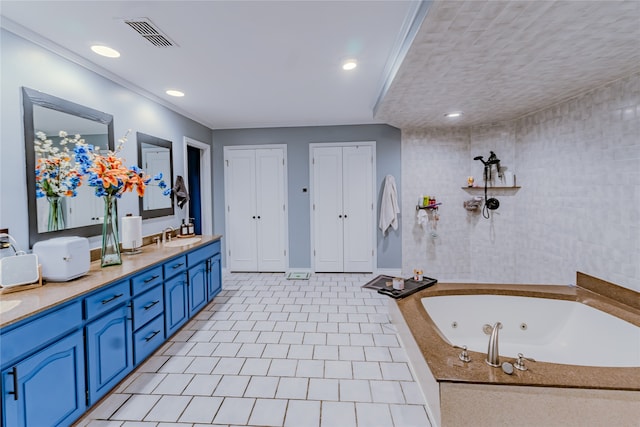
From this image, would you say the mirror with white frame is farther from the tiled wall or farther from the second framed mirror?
the tiled wall

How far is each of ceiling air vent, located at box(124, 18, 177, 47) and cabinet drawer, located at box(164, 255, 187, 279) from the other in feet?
5.78

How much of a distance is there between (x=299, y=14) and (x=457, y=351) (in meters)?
2.30

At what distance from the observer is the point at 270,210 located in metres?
4.96

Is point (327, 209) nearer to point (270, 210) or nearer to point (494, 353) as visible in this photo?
point (270, 210)

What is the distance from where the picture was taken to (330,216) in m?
4.87

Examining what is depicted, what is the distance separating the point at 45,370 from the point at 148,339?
862mm

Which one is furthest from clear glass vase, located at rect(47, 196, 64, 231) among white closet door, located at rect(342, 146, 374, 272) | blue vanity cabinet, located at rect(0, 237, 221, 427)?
white closet door, located at rect(342, 146, 374, 272)

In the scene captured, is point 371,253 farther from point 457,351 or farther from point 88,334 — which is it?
point 88,334

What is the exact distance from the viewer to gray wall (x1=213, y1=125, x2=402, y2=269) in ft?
15.4

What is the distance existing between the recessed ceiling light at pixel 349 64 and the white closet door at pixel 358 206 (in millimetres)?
2143

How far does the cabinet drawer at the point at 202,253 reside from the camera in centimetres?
305

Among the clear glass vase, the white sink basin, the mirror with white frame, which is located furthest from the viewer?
the white sink basin

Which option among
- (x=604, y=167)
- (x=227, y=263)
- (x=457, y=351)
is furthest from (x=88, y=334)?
(x=604, y=167)

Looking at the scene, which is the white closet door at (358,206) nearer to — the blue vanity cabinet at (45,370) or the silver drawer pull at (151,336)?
the silver drawer pull at (151,336)
